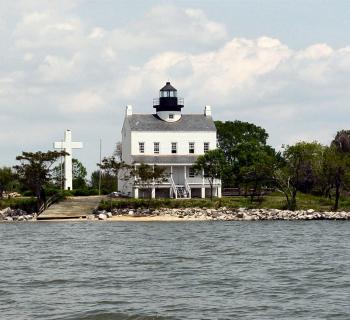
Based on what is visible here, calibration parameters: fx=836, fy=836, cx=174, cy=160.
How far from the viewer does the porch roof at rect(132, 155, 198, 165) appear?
74.4 meters

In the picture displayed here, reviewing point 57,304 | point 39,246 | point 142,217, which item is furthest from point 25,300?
point 142,217

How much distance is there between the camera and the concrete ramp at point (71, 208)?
62.8 meters

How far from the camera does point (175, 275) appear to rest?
27484 millimetres

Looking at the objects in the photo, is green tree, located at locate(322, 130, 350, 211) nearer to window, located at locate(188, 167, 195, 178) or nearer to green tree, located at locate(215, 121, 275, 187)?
green tree, located at locate(215, 121, 275, 187)

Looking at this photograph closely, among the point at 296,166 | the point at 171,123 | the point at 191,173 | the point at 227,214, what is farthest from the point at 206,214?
the point at 171,123

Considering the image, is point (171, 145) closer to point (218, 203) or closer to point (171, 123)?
point (171, 123)

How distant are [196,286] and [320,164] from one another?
4588 cm

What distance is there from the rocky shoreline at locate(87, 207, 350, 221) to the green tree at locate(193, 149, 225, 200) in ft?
17.6

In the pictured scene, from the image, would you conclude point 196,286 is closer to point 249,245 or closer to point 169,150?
point 249,245

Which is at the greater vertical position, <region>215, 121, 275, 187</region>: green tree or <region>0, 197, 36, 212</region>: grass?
<region>215, 121, 275, 187</region>: green tree

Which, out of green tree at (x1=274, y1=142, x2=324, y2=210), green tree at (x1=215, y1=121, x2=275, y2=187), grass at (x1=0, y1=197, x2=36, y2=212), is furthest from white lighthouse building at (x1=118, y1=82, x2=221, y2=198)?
grass at (x1=0, y1=197, x2=36, y2=212)

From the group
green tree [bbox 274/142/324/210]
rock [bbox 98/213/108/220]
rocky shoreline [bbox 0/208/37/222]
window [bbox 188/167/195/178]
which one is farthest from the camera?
window [bbox 188/167/195/178]

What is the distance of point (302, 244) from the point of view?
39.8m

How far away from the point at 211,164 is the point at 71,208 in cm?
1254
